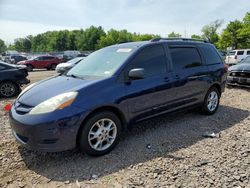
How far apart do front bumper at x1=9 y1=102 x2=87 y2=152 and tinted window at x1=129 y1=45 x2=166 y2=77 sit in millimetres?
1368

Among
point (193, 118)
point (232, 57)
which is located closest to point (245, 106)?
point (193, 118)

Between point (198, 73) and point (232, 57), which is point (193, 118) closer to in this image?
point (198, 73)

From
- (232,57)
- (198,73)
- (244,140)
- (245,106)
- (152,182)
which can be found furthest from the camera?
(232,57)

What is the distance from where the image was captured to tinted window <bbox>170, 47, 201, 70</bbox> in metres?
5.04

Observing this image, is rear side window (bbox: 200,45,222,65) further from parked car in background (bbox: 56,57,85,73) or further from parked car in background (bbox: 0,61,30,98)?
parked car in background (bbox: 0,61,30,98)

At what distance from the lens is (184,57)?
208 inches

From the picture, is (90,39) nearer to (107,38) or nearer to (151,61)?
(107,38)

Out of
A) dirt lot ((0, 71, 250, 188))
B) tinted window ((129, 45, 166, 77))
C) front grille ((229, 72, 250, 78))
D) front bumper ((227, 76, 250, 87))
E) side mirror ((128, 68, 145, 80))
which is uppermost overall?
tinted window ((129, 45, 166, 77))

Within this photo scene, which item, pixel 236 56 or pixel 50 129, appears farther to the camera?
pixel 236 56

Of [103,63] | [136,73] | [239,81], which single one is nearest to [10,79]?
[103,63]

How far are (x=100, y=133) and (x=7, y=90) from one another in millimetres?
6586

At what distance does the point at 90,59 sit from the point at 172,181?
2812mm

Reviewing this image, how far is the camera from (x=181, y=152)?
4074 millimetres

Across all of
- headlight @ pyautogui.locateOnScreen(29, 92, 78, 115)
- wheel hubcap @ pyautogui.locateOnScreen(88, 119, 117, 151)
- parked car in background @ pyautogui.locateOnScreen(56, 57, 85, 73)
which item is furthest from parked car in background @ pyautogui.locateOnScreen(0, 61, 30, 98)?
wheel hubcap @ pyautogui.locateOnScreen(88, 119, 117, 151)
